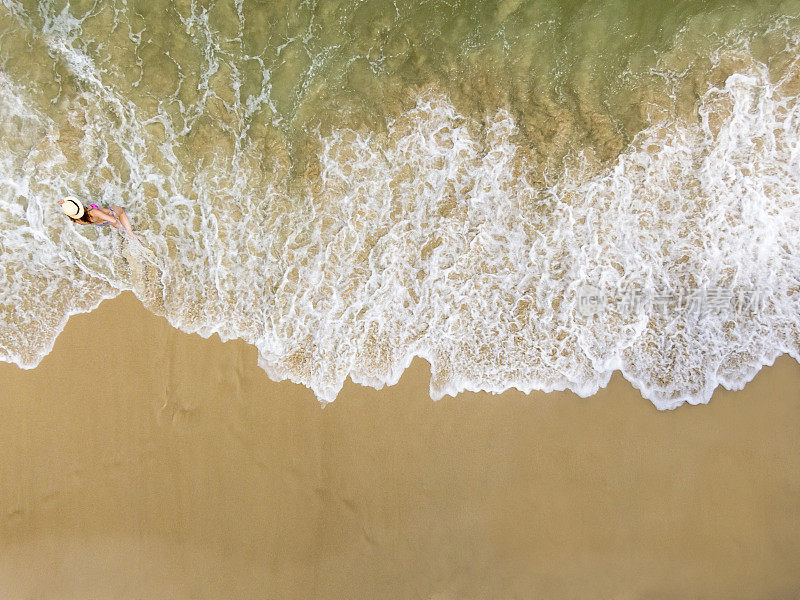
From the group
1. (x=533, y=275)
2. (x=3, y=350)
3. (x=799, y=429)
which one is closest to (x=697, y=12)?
(x=533, y=275)

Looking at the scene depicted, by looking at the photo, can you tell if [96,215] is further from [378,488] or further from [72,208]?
[378,488]

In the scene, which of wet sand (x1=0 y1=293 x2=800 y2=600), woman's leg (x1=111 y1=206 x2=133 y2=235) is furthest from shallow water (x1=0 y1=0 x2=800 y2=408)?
wet sand (x1=0 y1=293 x2=800 y2=600)

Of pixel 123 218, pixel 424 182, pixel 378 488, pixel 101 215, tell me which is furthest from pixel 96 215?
pixel 378 488

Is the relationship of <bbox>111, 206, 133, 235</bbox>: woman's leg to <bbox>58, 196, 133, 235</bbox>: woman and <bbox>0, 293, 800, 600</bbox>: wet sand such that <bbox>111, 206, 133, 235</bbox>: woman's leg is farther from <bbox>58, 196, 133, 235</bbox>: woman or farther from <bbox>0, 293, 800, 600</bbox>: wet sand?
<bbox>0, 293, 800, 600</bbox>: wet sand

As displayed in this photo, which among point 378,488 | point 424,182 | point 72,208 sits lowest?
point 378,488

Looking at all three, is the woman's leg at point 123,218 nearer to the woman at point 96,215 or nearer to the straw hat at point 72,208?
the woman at point 96,215

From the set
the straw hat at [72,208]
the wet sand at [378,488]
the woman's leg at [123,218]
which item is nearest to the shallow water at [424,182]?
the woman's leg at [123,218]
